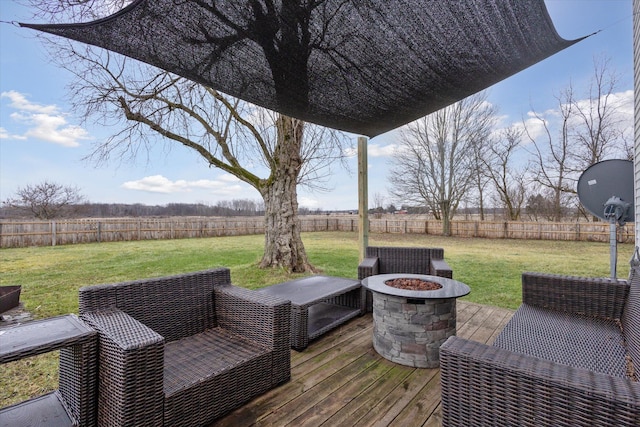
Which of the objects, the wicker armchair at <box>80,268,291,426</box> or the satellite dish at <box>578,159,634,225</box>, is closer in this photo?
the wicker armchair at <box>80,268,291,426</box>

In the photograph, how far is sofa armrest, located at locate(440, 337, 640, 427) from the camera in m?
0.88

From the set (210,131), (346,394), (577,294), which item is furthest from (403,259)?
(210,131)

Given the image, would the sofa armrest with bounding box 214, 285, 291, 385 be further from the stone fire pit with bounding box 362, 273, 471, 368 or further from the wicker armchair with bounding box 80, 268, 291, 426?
the stone fire pit with bounding box 362, 273, 471, 368

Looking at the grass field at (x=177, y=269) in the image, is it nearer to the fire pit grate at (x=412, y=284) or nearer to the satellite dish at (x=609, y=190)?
the satellite dish at (x=609, y=190)

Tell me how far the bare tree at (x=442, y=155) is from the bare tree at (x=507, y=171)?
855mm

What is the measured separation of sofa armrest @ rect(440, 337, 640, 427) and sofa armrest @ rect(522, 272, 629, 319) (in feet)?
5.37

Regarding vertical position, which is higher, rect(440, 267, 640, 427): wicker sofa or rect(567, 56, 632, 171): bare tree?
rect(567, 56, 632, 171): bare tree

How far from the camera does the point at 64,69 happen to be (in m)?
4.68

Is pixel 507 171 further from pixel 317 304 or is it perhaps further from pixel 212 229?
pixel 212 229

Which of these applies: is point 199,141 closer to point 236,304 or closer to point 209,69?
point 209,69

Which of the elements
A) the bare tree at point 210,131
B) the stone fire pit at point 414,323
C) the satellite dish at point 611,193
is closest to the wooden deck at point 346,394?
the stone fire pit at point 414,323

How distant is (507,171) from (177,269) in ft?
49.3

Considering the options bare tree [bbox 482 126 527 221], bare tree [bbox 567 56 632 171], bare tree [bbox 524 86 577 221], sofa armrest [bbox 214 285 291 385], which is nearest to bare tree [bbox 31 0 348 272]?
sofa armrest [bbox 214 285 291 385]

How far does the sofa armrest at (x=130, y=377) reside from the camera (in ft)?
4.17
